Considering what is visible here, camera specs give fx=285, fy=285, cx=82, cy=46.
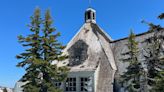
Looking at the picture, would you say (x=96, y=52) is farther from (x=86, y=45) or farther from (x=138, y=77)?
(x=138, y=77)

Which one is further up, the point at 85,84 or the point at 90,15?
the point at 90,15

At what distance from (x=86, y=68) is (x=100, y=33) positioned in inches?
305

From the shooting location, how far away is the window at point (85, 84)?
3359cm

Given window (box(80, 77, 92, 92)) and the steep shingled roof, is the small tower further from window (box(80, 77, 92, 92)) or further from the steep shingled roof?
window (box(80, 77, 92, 92))

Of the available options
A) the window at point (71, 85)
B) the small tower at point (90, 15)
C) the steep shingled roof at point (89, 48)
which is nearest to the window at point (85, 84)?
the window at point (71, 85)

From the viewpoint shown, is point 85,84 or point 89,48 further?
point 89,48

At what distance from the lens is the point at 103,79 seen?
110 ft

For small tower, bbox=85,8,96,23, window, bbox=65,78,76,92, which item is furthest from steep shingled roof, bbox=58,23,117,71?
small tower, bbox=85,8,96,23

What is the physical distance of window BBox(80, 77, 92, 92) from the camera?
1323 inches

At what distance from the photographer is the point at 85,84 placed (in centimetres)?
3388

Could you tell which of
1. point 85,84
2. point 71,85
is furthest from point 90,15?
point 85,84

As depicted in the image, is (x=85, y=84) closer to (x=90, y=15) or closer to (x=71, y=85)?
(x=71, y=85)

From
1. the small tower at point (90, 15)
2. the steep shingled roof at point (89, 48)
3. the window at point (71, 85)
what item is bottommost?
the window at point (71, 85)

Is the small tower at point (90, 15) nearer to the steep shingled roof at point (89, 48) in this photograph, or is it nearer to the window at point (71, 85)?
the steep shingled roof at point (89, 48)
